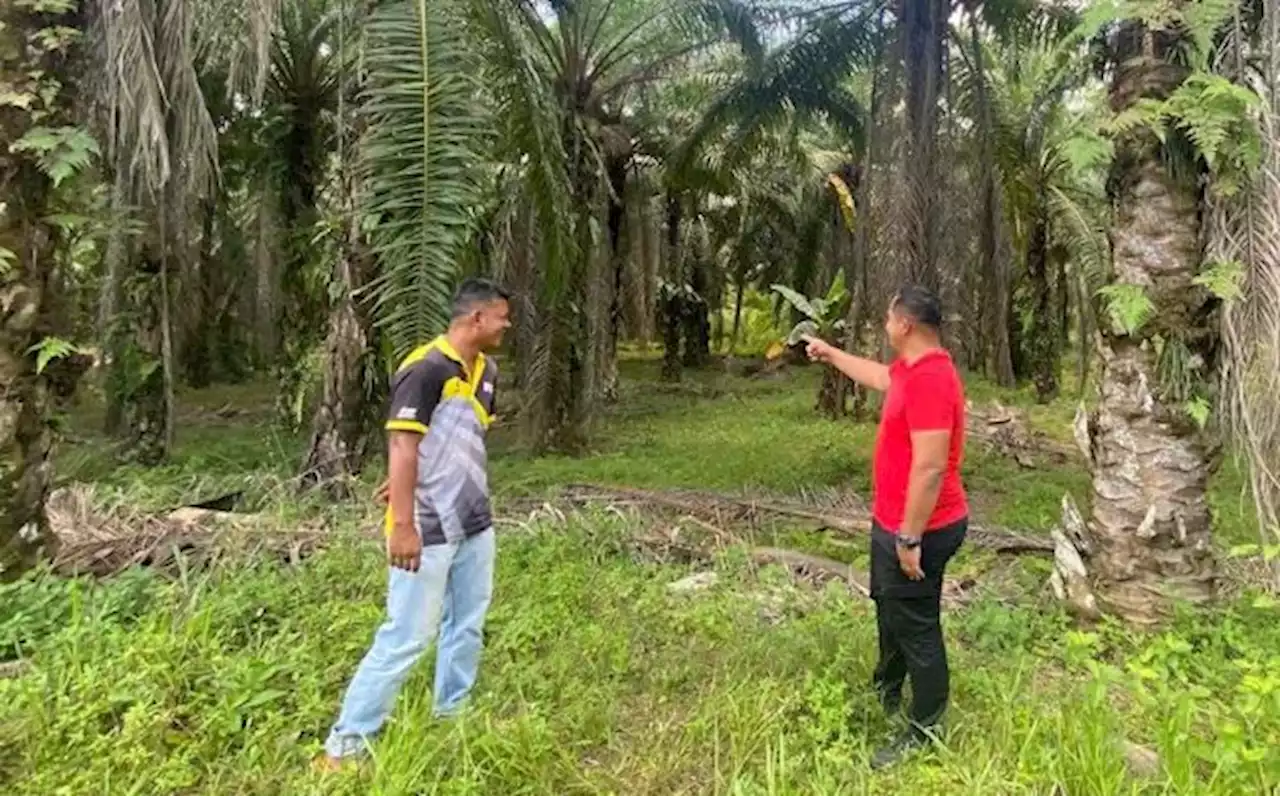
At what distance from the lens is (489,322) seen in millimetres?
3383

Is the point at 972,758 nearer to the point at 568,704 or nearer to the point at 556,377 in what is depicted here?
the point at 568,704

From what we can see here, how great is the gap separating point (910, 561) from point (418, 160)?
360 centimetres

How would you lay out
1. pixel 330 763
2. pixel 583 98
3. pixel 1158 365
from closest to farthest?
pixel 330 763 < pixel 1158 365 < pixel 583 98

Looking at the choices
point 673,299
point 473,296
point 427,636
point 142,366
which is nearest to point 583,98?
point 142,366

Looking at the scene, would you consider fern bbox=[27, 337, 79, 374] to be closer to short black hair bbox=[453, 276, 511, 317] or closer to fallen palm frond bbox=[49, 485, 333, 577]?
fallen palm frond bbox=[49, 485, 333, 577]

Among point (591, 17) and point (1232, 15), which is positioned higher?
point (591, 17)

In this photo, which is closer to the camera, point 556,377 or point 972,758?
point 972,758

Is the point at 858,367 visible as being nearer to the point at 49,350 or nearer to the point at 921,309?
the point at 921,309

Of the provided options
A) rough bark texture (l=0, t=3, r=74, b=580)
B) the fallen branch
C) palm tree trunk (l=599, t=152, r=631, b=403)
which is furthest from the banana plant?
rough bark texture (l=0, t=3, r=74, b=580)

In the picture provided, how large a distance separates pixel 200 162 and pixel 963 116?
9060 mm

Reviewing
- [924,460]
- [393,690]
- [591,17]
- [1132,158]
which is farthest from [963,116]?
[393,690]

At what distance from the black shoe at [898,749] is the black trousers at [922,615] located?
4 centimetres

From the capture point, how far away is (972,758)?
3.23 m

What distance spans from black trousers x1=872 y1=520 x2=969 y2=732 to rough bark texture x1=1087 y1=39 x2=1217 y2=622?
1.79 metres
